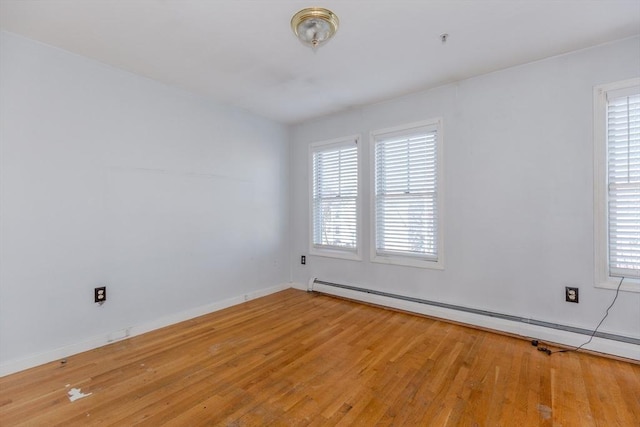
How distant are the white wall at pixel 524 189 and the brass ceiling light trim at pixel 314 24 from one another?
1.58 meters

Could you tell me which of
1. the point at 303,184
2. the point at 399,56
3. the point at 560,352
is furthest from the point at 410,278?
the point at 399,56

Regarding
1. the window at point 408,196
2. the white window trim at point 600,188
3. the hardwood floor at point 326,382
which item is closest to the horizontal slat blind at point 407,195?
the window at point 408,196

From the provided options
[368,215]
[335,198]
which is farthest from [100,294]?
[368,215]

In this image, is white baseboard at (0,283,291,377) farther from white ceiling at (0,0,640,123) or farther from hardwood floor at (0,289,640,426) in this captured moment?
white ceiling at (0,0,640,123)

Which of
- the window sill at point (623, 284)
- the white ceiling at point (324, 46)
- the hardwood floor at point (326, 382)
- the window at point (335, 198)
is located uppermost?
the white ceiling at point (324, 46)

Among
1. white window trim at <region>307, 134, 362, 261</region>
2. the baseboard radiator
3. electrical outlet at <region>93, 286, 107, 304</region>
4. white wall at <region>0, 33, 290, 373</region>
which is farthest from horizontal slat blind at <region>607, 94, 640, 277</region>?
electrical outlet at <region>93, 286, 107, 304</region>

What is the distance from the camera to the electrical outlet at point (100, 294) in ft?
8.19

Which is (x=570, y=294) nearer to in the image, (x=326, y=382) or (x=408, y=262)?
(x=408, y=262)

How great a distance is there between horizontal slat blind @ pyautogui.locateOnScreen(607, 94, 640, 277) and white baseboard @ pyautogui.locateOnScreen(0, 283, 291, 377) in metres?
3.67

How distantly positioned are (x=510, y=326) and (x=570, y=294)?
1.81 ft

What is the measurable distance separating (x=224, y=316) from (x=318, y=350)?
1324 mm

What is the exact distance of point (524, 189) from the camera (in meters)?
2.65

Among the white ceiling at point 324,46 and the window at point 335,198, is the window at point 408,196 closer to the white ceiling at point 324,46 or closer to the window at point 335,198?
the window at point 335,198

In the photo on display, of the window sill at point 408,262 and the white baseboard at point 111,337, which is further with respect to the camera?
the window sill at point 408,262
